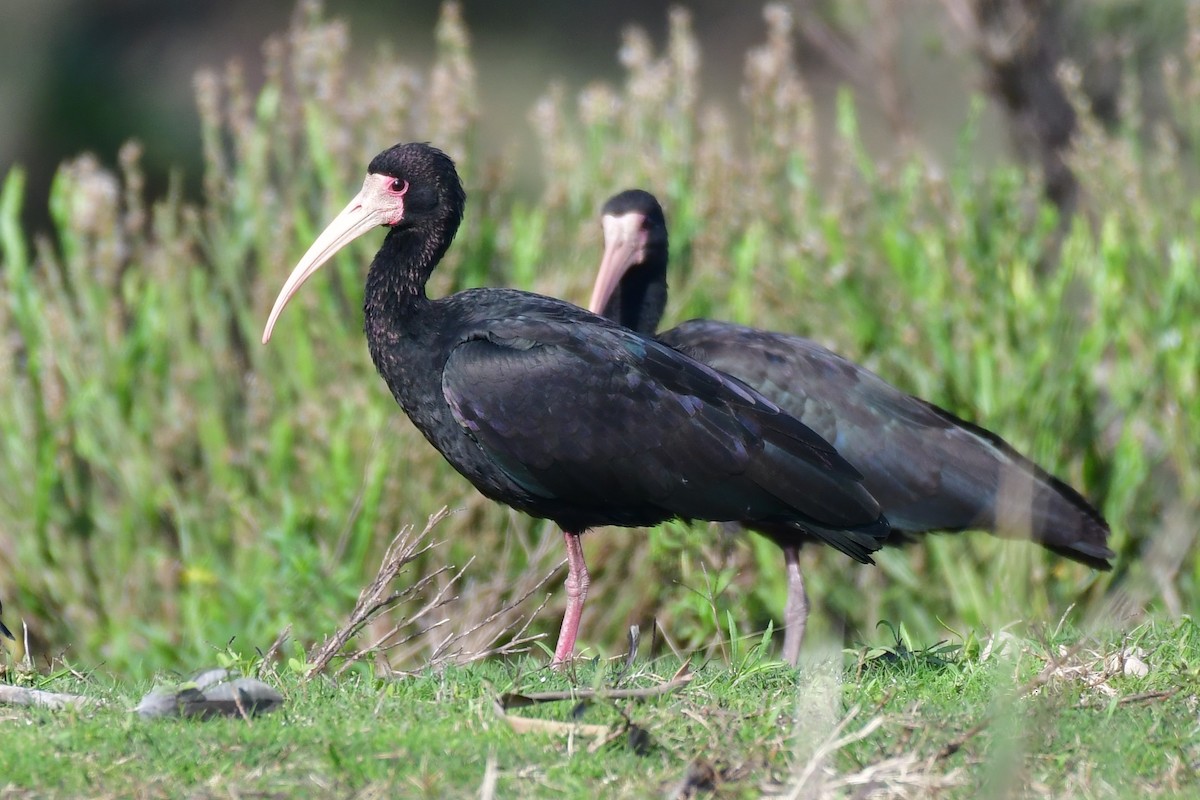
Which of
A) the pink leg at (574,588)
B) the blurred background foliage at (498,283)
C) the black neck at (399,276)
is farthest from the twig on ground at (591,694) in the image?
the blurred background foliage at (498,283)

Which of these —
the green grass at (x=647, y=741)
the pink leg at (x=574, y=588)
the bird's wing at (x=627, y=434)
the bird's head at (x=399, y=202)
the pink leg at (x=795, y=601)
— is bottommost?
the pink leg at (x=795, y=601)

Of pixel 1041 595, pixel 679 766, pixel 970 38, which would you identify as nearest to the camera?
pixel 679 766

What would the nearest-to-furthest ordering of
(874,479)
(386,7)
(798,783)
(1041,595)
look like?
(798,783) → (874,479) → (1041,595) → (386,7)

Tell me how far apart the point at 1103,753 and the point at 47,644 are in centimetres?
589

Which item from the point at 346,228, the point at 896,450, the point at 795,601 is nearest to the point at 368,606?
the point at 346,228

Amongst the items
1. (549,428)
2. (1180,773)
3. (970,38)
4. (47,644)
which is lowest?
(47,644)

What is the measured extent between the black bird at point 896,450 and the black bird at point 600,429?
0.80m

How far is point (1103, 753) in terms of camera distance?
3.59 meters

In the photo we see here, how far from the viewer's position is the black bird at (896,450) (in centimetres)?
634

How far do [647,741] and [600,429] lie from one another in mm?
1907

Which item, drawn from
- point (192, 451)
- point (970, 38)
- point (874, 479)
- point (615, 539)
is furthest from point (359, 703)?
point (970, 38)

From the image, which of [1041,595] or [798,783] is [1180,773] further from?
[1041,595]

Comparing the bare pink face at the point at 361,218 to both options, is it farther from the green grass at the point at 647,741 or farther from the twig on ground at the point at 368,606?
the green grass at the point at 647,741

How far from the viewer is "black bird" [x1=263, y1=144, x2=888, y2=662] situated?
209 inches
